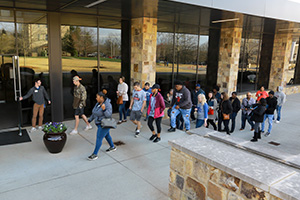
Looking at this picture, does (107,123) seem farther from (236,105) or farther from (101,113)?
(236,105)

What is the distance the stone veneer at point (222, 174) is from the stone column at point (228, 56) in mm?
11150

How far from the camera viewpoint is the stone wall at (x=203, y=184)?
303cm

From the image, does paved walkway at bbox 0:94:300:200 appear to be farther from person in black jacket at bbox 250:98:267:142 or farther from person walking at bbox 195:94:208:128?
person walking at bbox 195:94:208:128

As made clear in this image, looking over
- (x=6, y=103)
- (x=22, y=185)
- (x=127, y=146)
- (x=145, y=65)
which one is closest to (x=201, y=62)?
(x=145, y=65)

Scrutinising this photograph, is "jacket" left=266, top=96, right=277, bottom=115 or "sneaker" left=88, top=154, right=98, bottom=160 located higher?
"jacket" left=266, top=96, right=277, bottom=115

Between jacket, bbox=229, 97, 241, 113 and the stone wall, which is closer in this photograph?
the stone wall

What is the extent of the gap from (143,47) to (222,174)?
315 inches

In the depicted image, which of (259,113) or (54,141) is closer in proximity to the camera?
(54,141)

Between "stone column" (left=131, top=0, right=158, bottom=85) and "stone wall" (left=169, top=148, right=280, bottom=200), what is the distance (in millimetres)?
7026

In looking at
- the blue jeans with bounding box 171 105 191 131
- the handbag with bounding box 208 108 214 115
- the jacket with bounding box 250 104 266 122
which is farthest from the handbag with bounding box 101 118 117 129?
the jacket with bounding box 250 104 266 122

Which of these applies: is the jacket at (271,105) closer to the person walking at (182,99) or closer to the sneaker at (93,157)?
the person walking at (182,99)

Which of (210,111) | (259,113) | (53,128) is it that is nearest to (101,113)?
(53,128)

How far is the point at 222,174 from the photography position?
328 centimetres

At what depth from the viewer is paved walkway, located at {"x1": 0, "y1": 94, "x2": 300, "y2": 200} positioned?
4949 mm
